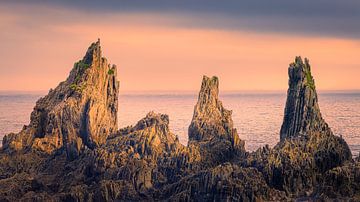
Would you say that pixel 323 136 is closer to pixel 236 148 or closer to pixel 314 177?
pixel 314 177

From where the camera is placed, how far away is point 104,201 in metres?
93.1

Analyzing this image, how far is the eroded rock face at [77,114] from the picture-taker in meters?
120

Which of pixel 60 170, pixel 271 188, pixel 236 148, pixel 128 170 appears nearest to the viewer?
pixel 271 188

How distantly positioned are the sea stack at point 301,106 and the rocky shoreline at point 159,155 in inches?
6.1

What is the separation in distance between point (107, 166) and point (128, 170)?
221 inches

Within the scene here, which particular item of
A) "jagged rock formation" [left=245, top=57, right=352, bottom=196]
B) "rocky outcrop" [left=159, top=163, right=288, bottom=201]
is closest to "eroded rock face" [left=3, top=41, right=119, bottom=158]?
"rocky outcrop" [left=159, top=163, right=288, bottom=201]

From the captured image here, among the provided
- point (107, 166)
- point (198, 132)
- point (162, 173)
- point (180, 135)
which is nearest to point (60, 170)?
point (107, 166)

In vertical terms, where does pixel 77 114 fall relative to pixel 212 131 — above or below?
above

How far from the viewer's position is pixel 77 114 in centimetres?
12300

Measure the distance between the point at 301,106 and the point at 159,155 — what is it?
76.3 ft

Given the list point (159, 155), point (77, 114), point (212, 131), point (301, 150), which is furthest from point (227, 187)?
point (77, 114)

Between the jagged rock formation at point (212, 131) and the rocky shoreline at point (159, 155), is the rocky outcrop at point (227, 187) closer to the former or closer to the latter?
the rocky shoreline at point (159, 155)

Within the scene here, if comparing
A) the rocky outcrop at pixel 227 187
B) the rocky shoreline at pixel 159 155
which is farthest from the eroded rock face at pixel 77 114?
the rocky outcrop at pixel 227 187

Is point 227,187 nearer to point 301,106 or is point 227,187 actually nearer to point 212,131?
point 301,106
